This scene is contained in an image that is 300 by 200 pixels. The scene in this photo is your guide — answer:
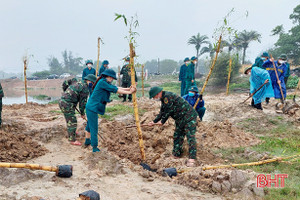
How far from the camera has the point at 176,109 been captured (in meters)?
4.02

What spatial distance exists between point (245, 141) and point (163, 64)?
68998 mm

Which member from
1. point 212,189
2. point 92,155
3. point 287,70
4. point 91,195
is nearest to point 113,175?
point 92,155

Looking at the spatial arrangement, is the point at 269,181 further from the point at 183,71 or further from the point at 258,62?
the point at 183,71

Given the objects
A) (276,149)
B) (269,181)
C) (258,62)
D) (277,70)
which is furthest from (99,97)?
(277,70)

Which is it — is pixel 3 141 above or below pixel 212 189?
above

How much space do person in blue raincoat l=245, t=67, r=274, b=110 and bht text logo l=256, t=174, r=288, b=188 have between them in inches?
185

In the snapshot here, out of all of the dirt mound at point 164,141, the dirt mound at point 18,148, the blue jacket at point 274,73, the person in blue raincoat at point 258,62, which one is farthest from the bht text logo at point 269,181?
the blue jacket at point 274,73

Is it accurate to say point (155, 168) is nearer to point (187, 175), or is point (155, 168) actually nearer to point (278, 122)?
point (187, 175)

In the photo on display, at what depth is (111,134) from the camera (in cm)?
547

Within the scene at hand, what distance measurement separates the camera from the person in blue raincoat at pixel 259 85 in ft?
24.4

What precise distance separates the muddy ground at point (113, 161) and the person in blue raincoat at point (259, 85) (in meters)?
2.37

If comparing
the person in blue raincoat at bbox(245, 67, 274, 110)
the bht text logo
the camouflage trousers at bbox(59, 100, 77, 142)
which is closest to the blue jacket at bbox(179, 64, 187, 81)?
the person in blue raincoat at bbox(245, 67, 274, 110)

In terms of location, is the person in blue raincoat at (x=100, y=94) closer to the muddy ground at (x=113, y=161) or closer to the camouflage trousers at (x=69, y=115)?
the muddy ground at (x=113, y=161)

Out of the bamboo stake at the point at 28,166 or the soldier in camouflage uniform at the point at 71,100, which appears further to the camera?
the soldier in camouflage uniform at the point at 71,100
